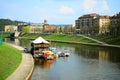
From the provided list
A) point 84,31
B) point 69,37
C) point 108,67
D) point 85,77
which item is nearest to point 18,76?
point 85,77

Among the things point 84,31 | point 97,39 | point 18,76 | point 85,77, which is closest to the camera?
point 18,76

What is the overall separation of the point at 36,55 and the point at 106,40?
5846cm

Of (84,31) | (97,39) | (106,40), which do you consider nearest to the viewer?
(106,40)

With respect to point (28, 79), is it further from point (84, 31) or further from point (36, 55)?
point (84, 31)

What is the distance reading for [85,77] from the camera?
43.8 metres

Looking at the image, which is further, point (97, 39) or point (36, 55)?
point (97, 39)

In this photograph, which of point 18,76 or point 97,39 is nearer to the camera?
point 18,76

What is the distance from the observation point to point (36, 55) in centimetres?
6800

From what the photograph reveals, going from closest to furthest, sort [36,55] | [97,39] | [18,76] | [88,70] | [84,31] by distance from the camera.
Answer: [18,76] → [88,70] → [36,55] → [97,39] → [84,31]

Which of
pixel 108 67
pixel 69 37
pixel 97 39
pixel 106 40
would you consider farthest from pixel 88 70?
pixel 69 37

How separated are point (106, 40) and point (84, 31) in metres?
75.6

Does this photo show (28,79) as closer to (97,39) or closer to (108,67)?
(108,67)

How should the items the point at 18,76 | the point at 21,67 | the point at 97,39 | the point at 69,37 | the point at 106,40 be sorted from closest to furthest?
the point at 18,76
the point at 21,67
the point at 106,40
the point at 97,39
the point at 69,37

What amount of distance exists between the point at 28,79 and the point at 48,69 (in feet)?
36.1
